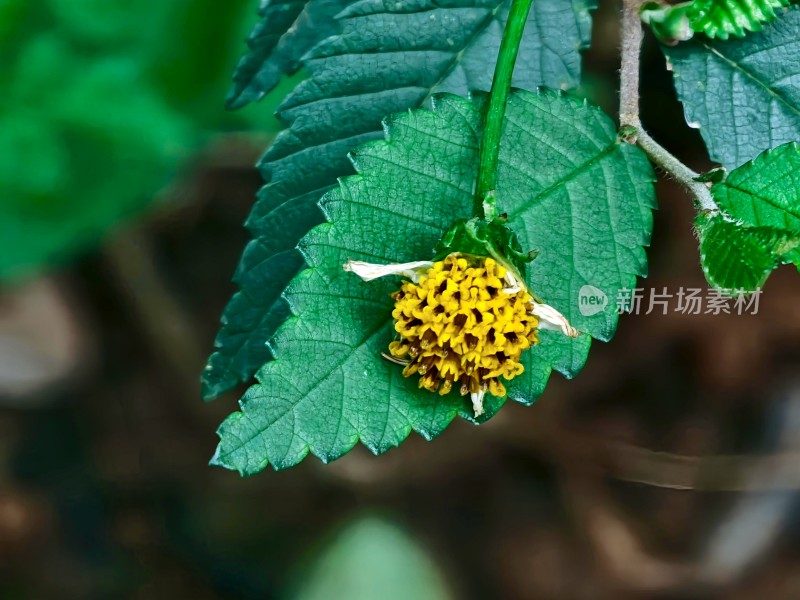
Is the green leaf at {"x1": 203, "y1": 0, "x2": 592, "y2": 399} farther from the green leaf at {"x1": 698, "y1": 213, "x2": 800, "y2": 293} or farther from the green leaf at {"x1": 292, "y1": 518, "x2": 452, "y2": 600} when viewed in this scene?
the green leaf at {"x1": 292, "y1": 518, "x2": 452, "y2": 600}

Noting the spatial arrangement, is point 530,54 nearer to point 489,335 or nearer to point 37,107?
point 489,335

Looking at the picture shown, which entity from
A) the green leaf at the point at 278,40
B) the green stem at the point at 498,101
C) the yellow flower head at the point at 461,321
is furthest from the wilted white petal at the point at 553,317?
the green leaf at the point at 278,40

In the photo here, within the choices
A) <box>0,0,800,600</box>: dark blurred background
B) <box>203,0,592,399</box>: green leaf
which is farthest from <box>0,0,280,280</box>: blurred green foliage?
<box>203,0,592,399</box>: green leaf

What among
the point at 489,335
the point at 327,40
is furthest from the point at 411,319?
the point at 327,40

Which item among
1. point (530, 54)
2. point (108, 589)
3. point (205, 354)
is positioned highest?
point (530, 54)

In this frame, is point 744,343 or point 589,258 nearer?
point 589,258

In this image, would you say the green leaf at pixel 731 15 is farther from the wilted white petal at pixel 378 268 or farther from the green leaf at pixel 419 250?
the wilted white petal at pixel 378 268

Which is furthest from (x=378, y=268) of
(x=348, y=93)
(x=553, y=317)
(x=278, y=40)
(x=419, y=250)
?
(x=278, y=40)
